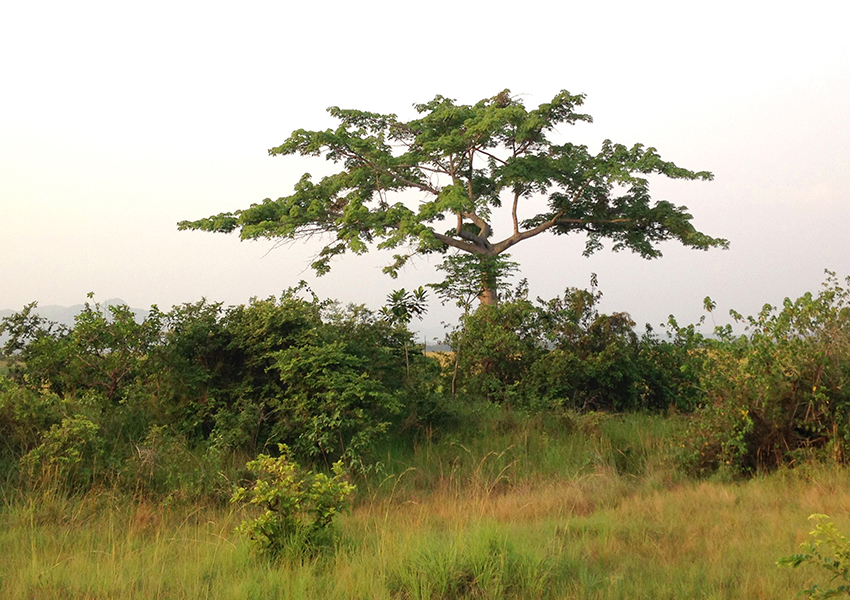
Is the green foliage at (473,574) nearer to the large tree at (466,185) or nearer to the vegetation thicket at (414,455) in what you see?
the vegetation thicket at (414,455)

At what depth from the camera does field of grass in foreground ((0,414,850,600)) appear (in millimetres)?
4582

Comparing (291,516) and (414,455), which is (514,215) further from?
(291,516)

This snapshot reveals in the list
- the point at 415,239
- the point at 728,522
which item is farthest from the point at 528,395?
the point at 415,239

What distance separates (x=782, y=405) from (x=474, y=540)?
4862 mm

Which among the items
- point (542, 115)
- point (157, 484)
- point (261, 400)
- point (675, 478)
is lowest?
point (675, 478)

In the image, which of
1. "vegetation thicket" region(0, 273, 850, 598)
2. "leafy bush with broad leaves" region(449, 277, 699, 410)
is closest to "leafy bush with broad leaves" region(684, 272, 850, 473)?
"vegetation thicket" region(0, 273, 850, 598)

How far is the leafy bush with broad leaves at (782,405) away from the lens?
25.1 feet

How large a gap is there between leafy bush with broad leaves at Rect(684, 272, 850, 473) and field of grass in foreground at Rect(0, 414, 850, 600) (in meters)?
0.46

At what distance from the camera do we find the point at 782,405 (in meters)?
7.88

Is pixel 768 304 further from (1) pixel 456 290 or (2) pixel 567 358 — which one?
(1) pixel 456 290

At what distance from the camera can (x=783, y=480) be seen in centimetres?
723

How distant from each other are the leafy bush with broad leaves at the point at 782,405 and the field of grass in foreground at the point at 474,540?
0.46 metres

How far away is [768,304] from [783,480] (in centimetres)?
260

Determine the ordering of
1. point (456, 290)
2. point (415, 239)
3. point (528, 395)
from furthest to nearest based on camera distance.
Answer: point (415, 239) < point (456, 290) < point (528, 395)
